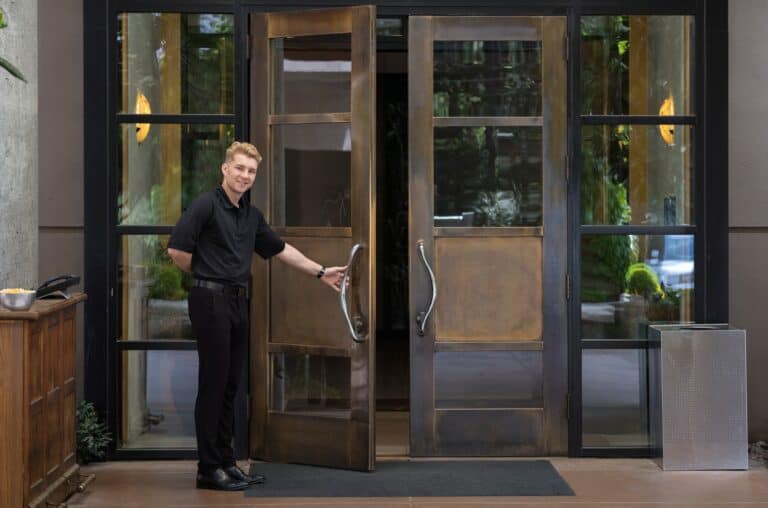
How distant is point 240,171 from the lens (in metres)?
5.30

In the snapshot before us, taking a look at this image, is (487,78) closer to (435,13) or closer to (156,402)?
(435,13)

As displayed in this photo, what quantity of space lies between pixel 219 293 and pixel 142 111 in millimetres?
1299

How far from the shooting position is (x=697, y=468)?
18.9 feet

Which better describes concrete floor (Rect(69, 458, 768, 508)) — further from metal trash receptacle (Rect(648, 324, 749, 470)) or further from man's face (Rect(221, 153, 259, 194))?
man's face (Rect(221, 153, 259, 194))

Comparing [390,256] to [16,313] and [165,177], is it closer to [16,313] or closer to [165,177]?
[165,177]

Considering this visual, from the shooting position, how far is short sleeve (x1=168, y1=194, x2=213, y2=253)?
5234mm

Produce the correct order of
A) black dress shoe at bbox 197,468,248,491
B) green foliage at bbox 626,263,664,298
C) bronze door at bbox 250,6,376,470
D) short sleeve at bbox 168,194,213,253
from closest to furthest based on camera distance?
short sleeve at bbox 168,194,213,253 → black dress shoe at bbox 197,468,248,491 → bronze door at bbox 250,6,376,470 → green foliage at bbox 626,263,664,298

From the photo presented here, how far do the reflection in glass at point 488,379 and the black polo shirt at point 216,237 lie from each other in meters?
1.27

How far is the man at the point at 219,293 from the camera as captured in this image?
528 cm

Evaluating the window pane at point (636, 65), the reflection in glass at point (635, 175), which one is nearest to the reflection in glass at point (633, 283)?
the reflection in glass at point (635, 175)

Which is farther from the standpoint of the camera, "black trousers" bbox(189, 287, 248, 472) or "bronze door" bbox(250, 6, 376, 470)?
"bronze door" bbox(250, 6, 376, 470)

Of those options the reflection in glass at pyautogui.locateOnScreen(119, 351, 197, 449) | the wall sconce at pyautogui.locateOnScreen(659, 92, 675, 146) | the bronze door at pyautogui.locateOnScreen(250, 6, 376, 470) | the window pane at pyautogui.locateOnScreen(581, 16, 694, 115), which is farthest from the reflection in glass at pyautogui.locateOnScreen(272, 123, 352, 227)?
the wall sconce at pyautogui.locateOnScreen(659, 92, 675, 146)

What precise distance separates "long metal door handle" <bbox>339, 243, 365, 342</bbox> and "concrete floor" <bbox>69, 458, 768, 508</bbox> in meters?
0.86

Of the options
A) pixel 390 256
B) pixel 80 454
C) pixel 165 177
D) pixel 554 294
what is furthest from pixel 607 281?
pixel 390 256
